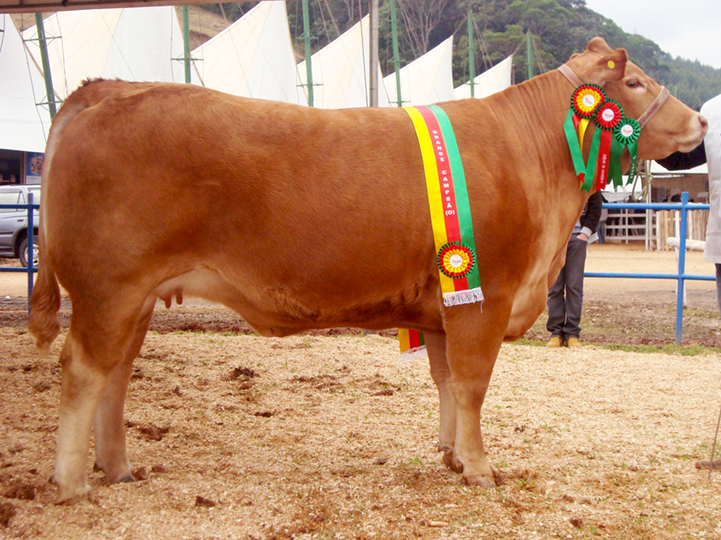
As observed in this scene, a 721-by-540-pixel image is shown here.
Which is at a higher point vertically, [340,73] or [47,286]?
[340,73]

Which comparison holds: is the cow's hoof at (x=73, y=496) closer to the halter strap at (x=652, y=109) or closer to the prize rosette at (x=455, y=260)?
the prize rosette at (x=455, y=260)

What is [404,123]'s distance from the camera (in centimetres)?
321

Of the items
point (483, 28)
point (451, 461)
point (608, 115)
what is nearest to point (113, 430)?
point (451, 461)

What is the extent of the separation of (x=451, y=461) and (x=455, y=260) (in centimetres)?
108

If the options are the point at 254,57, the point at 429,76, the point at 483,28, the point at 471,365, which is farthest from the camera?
the point at 483,28

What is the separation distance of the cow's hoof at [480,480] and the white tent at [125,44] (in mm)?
25883

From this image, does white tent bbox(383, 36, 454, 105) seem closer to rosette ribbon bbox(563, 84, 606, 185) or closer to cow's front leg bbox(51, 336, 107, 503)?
rosette ribbon bbox(563, 84, 606, 185)

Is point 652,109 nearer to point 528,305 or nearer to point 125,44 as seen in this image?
point 528,305

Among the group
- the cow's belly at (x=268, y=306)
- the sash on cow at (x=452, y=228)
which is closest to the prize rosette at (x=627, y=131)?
the sash on cow at (x=452, y=228)

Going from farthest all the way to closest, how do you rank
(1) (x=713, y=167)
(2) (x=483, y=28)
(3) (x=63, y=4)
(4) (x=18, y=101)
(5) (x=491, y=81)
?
(2) (x=483, y=28), (5) (x=491, y=81), (4) (x=18, y=101), (3) (x=63, y=4), (1) (x=713, y=167)

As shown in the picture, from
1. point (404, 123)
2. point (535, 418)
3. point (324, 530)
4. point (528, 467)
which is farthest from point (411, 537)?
point (535, 418)

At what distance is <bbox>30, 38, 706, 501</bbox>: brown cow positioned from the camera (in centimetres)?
288

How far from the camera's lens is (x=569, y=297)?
740 centimetres

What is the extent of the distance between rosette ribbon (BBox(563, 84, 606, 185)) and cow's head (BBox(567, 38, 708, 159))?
8 cm
